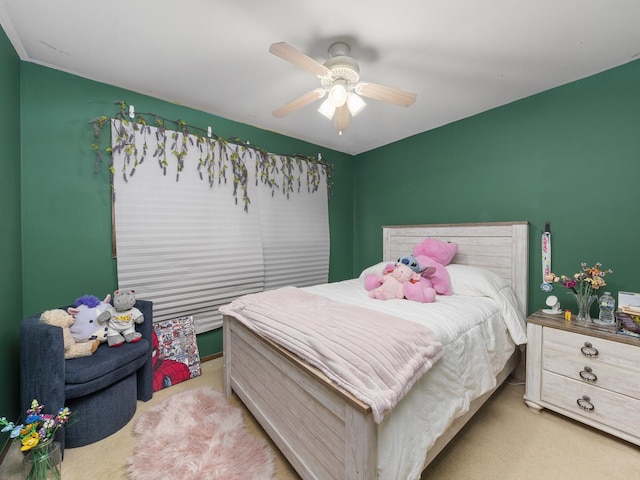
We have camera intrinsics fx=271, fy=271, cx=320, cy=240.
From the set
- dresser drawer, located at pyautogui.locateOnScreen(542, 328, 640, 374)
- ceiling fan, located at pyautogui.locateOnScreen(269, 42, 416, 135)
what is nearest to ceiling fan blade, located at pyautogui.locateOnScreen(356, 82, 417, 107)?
ceiling fan, located at pyautogui.locateOnScreen(269, 42, 416, 135)

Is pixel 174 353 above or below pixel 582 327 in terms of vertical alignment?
below

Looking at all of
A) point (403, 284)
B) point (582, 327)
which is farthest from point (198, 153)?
point (582, 327)

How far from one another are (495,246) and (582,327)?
2.89ft

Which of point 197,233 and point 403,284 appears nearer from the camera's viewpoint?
point 403,284

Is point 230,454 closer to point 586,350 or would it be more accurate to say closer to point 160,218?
point 160,218

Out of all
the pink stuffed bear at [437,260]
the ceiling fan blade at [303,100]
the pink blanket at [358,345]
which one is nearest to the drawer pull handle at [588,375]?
the pink stuffed bear at [437,260]

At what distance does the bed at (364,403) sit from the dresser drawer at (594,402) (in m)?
0.29

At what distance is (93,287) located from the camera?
6.92ft

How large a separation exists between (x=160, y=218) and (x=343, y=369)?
2059 millimetres

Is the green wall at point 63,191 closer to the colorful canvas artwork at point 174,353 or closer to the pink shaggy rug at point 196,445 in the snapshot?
the colorful canvas artwork at point 174,353

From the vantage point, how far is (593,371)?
169 cm

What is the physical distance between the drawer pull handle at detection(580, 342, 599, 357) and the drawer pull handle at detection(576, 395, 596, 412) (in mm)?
274

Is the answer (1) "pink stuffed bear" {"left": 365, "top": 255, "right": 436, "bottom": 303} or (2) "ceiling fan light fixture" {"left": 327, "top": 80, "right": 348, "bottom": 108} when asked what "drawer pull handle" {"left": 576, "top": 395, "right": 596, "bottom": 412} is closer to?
(1) "pink stuffed bear" {"left": 365, "top": 255, "right": 436, "bottom": 303}

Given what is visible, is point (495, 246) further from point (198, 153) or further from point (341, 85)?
point (198, 153)
